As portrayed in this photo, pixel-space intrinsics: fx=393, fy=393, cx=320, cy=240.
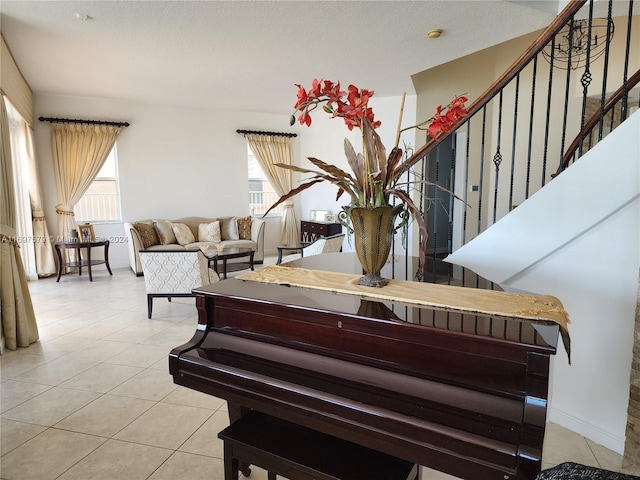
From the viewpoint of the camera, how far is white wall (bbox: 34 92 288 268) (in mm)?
6145

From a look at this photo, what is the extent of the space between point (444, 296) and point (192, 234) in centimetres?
594

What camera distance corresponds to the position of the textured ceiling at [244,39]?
320cm

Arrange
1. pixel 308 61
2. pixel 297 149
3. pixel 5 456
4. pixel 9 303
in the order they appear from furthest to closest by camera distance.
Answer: pixel 297 149 < pixel 308 61 < pixel 9 303 < pixel 5 456

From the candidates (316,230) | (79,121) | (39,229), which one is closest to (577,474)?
(316,230)

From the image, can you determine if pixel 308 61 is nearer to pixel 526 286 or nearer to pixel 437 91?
pixel 437 91

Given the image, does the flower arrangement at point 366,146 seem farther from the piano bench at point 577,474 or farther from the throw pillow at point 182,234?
the throw pillow at point 182,234

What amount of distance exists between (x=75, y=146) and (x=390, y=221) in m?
6.45

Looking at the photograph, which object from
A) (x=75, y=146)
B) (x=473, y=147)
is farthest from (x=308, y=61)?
(x=75, y=146)

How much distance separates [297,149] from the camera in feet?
26.4

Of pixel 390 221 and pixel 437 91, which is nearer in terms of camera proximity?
pixel 390 221

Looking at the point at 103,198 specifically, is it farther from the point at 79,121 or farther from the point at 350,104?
the point at 350,104

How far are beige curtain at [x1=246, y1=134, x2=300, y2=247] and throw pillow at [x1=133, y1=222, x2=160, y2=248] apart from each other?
7.95 ft

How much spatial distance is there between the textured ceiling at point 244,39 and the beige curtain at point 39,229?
47.8 inches

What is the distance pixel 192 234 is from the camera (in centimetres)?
669
